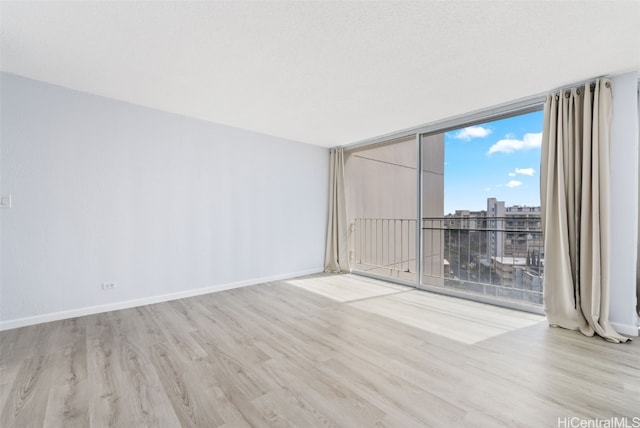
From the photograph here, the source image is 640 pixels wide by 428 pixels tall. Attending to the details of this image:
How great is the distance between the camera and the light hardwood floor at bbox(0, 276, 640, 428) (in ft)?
4.48

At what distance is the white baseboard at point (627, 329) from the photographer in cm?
222

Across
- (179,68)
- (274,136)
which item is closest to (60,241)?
(179,68)

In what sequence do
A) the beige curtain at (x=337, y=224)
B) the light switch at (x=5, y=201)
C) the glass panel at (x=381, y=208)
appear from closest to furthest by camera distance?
1. the light switch at (x=5, y=201)
2. the beige curtain at (x=337, y=224)
3. the glass panel at (x=381, y=208)

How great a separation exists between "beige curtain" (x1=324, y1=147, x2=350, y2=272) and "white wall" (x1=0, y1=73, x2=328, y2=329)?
967mm

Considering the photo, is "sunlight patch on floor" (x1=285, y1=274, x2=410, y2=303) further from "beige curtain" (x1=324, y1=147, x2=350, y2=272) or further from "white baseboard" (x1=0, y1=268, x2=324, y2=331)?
"white baseboard" (x1=0, y1=268, x2=324, y2=331)

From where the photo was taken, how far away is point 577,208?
2.45 m

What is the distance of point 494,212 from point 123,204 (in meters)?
4.97

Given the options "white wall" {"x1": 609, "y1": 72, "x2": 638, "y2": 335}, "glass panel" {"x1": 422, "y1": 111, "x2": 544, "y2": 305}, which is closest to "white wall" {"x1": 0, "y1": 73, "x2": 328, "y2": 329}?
"glass panel" {"x1": 422, "y1": 111, "x2": 544, "y2": 305}

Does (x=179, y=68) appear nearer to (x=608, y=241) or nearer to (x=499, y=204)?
(x=608, y=241)

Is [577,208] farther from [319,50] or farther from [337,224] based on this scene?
[337,224]

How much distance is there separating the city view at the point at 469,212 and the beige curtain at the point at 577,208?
1.31 ft

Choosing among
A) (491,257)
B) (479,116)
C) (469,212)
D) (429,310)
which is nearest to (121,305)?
(429,310)

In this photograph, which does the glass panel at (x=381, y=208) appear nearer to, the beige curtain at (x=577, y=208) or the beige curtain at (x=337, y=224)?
the beige curtain at (x=337, y=224)

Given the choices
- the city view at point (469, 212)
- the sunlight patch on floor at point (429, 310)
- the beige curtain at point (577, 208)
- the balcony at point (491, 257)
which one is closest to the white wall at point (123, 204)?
the sunlight patch on floor at point (429, 310)
